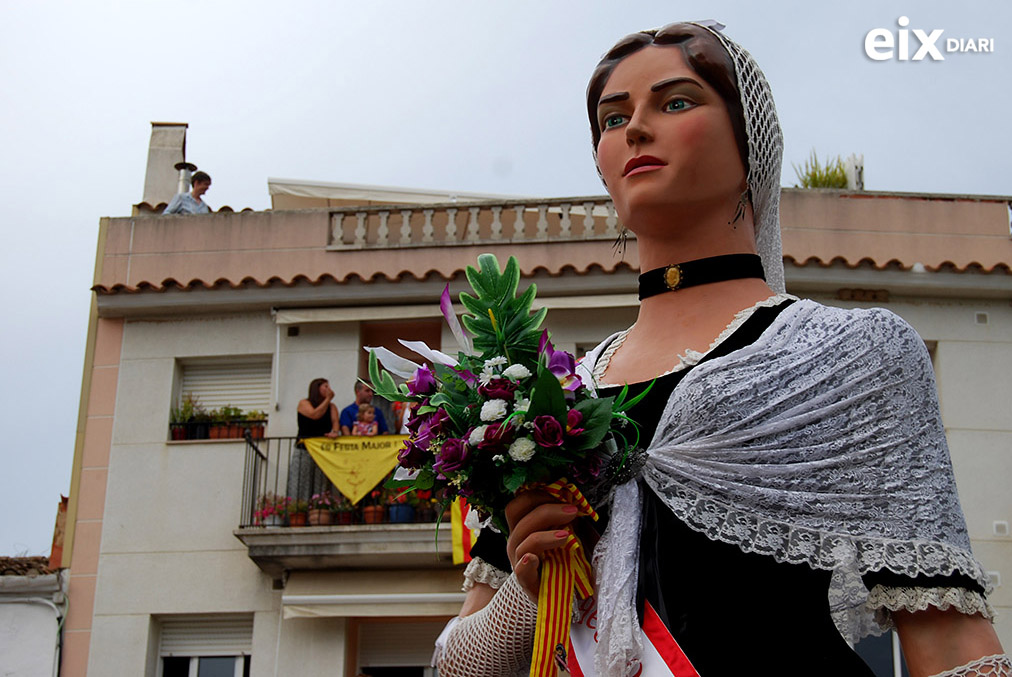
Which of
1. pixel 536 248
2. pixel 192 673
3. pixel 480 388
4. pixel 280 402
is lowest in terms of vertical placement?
pixel 192 673

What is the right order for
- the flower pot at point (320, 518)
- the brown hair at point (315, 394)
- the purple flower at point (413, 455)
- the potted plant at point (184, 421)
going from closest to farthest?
the purple flower at point (413, 455)
the flower pot at point (320, 518)
the brown hair at point (315, 394)
the potted plant at point (184, 421)

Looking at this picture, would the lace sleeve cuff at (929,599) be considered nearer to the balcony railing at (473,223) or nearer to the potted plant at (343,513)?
the potted plant at (343,513)

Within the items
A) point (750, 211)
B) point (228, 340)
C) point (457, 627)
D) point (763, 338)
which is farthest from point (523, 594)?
point (228, 340)

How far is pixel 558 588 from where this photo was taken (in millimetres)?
2609

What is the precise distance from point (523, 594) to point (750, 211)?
1.07m

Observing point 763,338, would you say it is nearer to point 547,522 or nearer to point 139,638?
point 547,522

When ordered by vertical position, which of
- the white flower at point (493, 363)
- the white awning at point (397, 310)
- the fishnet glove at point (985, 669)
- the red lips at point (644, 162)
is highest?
the white awning at point (397, 310)

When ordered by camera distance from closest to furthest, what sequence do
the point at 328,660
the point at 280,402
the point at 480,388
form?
the point at 480,388 < the point at 328,660 < the point at 280,402

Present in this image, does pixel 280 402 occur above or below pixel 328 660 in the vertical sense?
above

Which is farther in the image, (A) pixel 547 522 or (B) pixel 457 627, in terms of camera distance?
(B) pixel 457 627

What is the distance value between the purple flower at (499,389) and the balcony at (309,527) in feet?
40.1

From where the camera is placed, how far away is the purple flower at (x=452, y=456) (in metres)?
2.50

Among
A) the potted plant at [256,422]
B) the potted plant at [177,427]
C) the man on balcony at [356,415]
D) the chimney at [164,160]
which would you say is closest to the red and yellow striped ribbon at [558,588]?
the man on balcony at [356,415]

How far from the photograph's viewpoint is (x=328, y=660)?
1520 centimetres
